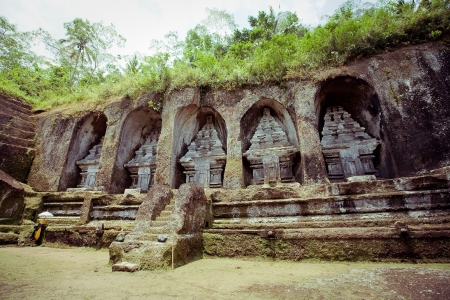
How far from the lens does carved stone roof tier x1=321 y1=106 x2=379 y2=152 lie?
7.55 meters

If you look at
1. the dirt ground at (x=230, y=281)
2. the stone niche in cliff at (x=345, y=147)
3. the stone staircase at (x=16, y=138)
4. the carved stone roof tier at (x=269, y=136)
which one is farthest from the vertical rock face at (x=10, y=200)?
the stone niche in cliff at (x=345, y=147)

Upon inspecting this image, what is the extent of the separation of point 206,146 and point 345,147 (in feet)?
16.3

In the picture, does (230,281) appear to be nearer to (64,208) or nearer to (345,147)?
(345,147)

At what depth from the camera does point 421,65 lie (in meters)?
6.47

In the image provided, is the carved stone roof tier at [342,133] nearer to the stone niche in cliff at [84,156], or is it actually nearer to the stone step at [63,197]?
the stone step at [63,197]

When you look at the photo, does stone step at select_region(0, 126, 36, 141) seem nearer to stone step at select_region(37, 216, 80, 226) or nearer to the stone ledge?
stone step at select_region(37, 216, 80, 226)

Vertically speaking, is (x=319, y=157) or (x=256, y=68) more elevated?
(x=256, y=68)

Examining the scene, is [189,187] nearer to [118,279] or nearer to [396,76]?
[118,279]

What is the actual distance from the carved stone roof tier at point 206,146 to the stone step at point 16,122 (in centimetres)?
728

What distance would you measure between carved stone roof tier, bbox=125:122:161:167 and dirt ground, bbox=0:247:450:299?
5290mm

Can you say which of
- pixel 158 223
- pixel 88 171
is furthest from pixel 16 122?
pixel 158 223


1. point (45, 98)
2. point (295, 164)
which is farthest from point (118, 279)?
point (45, 98)

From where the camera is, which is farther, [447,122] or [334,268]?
[447,122]

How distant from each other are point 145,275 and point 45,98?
1294 cm
